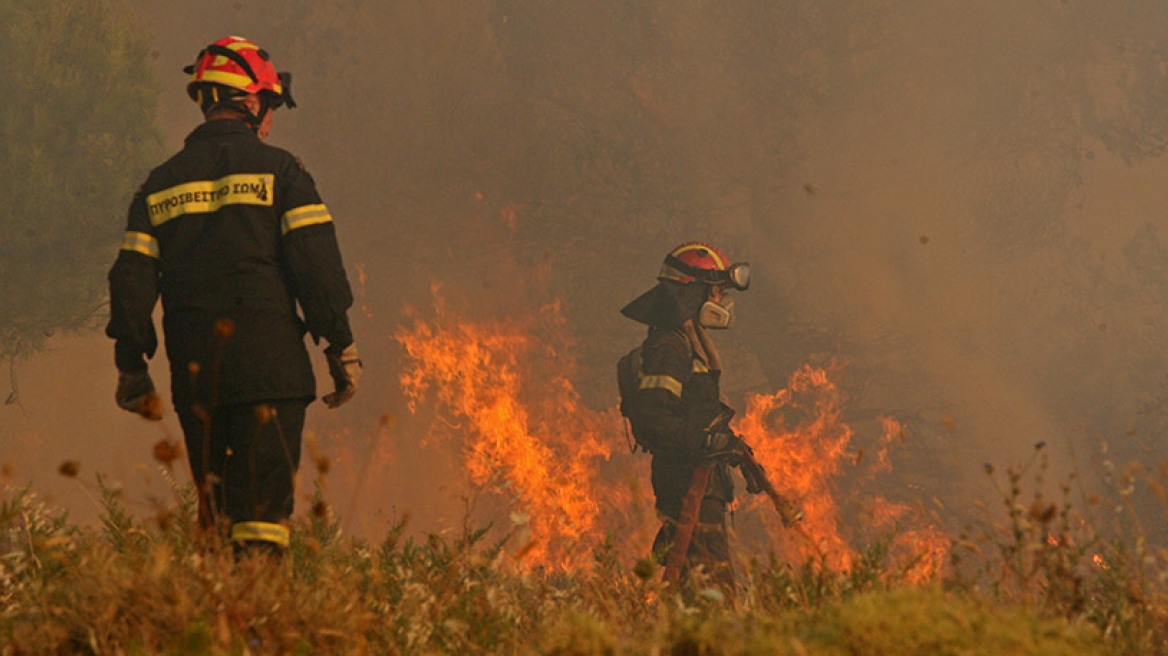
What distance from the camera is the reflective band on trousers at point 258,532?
381cm

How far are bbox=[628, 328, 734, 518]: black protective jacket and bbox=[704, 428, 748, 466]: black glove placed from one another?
0.06 meters

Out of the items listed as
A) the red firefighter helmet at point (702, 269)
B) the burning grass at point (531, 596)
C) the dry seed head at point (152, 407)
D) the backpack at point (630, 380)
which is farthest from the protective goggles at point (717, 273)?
the dry seed head at point (152, 407)

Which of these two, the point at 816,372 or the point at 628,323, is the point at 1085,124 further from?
the point at 628,323

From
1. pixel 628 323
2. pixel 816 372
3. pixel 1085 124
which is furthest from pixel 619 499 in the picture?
pixel 1085 124

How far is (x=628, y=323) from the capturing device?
23.8 meters

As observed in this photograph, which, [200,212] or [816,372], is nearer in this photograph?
[200,212]

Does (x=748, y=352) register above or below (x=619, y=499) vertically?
above

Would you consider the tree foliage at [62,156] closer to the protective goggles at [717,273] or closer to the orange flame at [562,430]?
the orange flame at [562,430]

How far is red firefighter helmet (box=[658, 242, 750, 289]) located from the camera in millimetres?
8086

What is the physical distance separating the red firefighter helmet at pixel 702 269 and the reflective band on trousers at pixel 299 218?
427 centimetres

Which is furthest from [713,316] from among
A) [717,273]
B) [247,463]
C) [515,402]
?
[515,402]

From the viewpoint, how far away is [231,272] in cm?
414

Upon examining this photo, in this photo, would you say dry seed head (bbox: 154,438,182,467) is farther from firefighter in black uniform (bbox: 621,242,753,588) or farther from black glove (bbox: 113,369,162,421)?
firefighter in black uniform (bbox: 621,242,753,588)

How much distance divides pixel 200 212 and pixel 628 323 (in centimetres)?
1976
